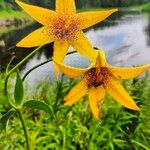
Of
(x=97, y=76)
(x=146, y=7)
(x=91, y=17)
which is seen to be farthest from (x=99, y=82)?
(x=146, y=7)

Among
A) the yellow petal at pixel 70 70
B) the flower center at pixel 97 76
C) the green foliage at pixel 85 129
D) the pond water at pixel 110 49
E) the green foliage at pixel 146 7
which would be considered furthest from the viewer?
the green foliage at pixel 146 7

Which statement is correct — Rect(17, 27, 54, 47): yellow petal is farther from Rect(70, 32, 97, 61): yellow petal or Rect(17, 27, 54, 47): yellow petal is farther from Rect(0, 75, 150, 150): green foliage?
Rect(0, 75, 150, 150): green foliage

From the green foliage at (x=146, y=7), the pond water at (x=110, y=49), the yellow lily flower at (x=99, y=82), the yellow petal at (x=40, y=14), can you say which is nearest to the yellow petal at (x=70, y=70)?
the yellow lily flower at (x=99, y=82)

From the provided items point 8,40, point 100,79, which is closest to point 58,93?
point 100,79

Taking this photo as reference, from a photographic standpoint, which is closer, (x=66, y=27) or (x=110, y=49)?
(x=66, y=27)

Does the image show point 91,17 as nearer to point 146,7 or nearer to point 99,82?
point 99,82

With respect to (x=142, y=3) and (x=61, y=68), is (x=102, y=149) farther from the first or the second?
(x=142, y=3)

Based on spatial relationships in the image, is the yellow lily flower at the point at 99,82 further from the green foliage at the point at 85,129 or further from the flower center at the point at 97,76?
the green foliage at the point at 85,129
